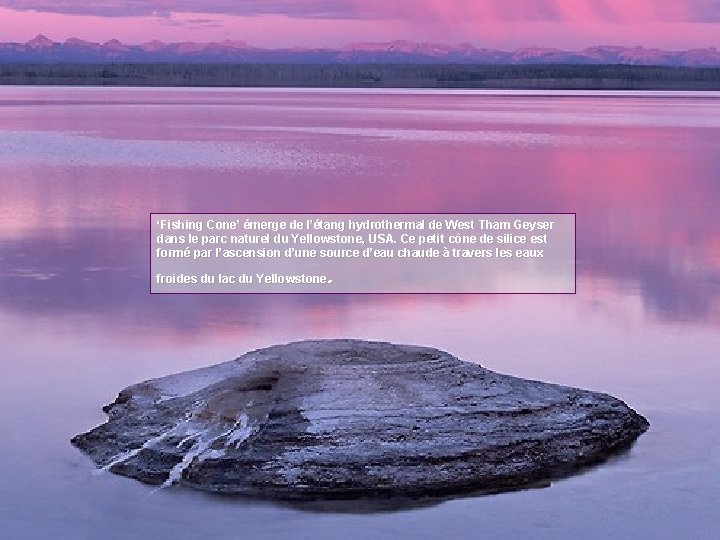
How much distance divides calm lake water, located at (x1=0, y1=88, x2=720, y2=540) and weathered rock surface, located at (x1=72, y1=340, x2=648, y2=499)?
17cm

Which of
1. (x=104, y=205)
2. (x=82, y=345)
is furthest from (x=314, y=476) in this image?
(x=104, y=205)

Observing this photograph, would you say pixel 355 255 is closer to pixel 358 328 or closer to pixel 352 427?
pixel 358 328

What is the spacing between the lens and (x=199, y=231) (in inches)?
595

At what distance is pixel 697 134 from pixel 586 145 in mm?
5976

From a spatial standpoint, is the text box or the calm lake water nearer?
the calm lake water

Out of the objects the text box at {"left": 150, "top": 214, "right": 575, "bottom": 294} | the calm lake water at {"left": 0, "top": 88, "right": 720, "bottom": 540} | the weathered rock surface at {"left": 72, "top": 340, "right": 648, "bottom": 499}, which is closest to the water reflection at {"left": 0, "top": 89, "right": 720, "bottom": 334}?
the calm lake water at {"left": 0, "top": 88, "right": 720, "bottom": 540}

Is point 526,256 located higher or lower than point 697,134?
lower

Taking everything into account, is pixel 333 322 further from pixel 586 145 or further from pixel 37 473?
pixel 586 145

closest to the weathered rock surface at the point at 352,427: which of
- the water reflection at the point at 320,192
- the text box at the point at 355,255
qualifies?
the water reflection at the point at 320,192

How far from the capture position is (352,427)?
710 centimetres

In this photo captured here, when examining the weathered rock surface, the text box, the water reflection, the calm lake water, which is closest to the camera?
the calm lake water

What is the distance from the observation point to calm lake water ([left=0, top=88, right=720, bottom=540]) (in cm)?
650

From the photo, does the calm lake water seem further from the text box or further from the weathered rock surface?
the text box

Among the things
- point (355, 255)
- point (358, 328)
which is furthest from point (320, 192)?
point (358, 328)
